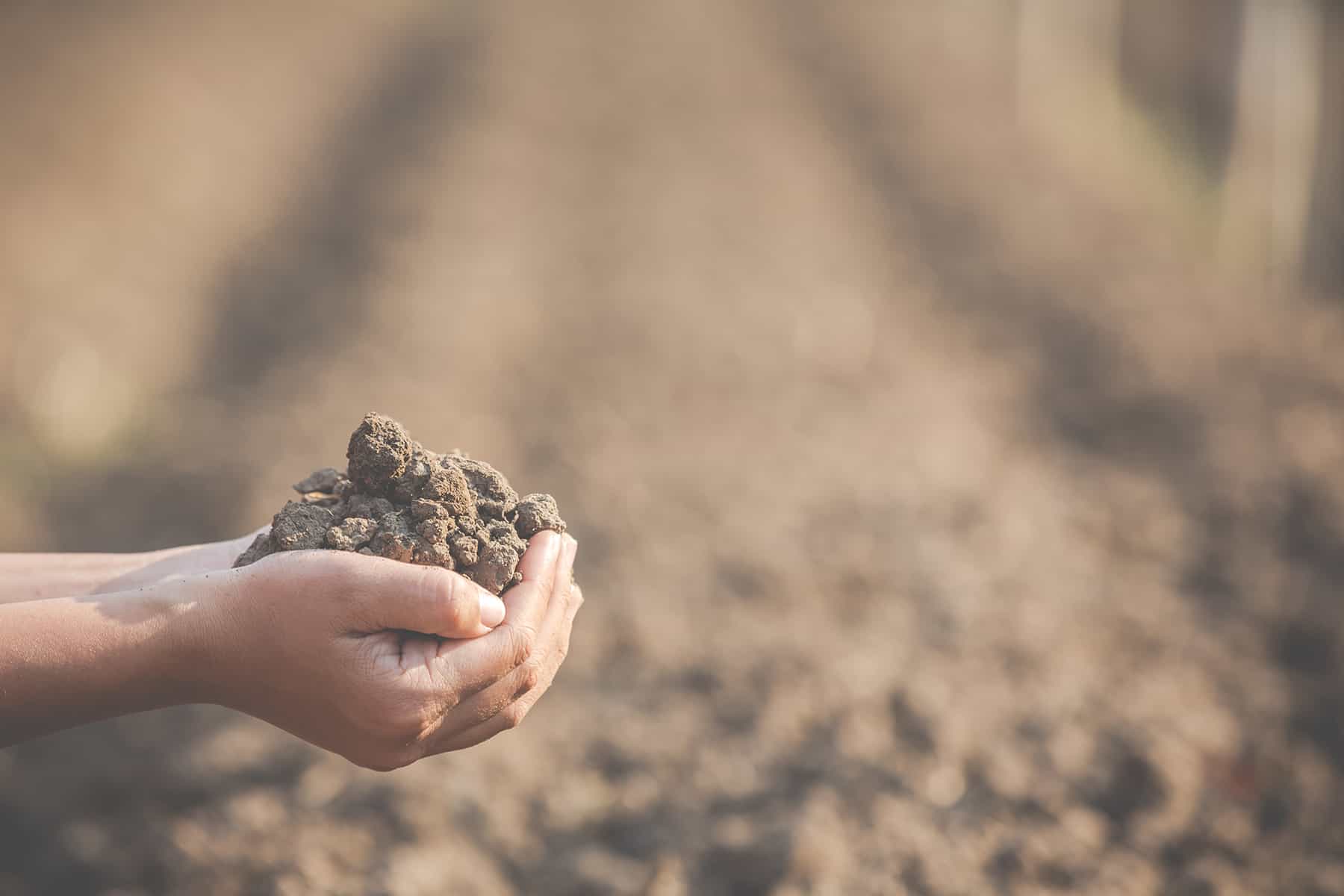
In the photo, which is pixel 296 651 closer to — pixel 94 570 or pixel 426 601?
pixel 426 601

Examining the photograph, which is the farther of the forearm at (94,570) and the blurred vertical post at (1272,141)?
the blurred vertical post at (1272,141)

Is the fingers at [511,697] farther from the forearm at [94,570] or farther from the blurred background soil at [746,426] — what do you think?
the blurred background soil at [746,426]

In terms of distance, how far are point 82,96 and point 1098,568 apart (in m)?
9.77

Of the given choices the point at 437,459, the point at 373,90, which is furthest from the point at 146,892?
the point at 373,90

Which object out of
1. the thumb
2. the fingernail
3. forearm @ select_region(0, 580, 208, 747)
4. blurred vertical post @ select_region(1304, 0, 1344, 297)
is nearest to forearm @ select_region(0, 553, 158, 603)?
forearm @ select_region(0, 580, 208, 747)

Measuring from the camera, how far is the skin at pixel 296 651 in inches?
60.4

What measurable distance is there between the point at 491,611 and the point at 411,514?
340mm

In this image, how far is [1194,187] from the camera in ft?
32.5

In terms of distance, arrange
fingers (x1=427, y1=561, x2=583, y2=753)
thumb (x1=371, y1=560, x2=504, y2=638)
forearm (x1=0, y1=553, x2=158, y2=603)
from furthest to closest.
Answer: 1. forearm (x1=0, y1=553, x2=158, y2=603)
2. fingers (x1=427, y1=561, x2=583, y2=753)
3. thumb (x1=371, y1=560, x2=504, y2=638)

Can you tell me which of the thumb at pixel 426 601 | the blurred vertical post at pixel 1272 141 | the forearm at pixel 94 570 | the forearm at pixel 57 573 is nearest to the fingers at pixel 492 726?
the thumb at pixel 426 601

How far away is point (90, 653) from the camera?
5.07ft

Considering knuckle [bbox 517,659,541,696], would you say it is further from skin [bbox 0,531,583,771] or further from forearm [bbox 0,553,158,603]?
forearm [bbox 0,553,158,603]

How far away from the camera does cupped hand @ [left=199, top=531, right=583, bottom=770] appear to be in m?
1.54

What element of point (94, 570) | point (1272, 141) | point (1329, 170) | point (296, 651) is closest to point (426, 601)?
point (296, 651)
